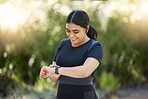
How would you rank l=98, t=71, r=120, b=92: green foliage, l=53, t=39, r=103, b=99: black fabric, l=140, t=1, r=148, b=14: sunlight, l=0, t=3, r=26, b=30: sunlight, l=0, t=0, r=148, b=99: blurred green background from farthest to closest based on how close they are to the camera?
l=140, t=1, r=148, b=14: sunlight
l=98, t=71, r=120, b=92: green foliage
l=0, t=0, r=148, b=99: blurred green background
l=0, t=3, r=26, b=30: sunlight
l=53, t=39, r=103, b=99: black fabric

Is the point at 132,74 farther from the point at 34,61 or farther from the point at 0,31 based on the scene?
the point at 0,31

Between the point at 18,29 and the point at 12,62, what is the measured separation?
0.94m

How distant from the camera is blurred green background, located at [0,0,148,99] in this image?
21.9 ft

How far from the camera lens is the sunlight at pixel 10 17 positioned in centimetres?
641

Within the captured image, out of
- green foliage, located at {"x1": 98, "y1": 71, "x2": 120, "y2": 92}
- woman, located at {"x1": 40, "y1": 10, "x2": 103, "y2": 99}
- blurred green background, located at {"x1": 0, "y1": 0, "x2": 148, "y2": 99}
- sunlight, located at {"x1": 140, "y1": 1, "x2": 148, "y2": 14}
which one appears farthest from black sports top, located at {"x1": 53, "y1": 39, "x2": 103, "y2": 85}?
sunlight, located at {"x1": 140, "y1": 1, "x2": 148, "y2": 14}

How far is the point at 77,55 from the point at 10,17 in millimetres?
4931

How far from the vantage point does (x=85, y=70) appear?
1.86 metres

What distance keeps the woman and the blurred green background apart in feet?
13.7

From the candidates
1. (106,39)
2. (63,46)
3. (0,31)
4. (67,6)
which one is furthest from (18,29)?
(63,46)

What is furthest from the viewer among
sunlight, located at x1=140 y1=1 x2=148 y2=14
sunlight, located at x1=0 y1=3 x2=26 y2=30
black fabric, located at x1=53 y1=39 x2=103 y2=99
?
sunlight, located at x1=140 y1=1 x2=148 y2=14

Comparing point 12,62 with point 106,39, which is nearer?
point 12,62

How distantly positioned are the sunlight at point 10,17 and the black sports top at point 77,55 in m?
4.57

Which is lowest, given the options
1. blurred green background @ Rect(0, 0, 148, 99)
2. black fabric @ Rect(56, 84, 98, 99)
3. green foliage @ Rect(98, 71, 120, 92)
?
green foliage @ Rect(98, 71, 120, 92)

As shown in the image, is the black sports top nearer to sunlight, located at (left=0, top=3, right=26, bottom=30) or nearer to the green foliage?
sunlight, located at (left=0, top=3, right=26, bottom=30)
